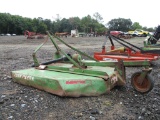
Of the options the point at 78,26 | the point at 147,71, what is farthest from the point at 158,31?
the point at 78,26

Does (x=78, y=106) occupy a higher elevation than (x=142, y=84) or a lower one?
lower

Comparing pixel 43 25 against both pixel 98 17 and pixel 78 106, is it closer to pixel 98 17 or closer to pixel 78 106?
pixel 98 17

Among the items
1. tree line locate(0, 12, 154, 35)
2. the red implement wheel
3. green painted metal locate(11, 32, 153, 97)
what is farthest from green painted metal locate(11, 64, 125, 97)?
tree line locate(0, 12, 154, 35)

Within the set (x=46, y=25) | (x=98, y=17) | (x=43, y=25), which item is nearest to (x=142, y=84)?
(x=43, y=25)

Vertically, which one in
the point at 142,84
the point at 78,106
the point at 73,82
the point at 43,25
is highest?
the point at 43,25

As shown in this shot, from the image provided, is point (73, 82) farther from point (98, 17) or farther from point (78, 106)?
point (98, 17)

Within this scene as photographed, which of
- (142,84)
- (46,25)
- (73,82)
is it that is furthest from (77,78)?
(46,25)

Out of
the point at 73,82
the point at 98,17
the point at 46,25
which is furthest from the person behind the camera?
the point at 98,17

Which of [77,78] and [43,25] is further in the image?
[43,25]

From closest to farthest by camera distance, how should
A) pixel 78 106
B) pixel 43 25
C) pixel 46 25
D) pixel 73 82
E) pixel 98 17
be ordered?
pixel 78 106 → pixel 73 82 → pixel 43 25 → pixel 46 25 → pixel 98 17

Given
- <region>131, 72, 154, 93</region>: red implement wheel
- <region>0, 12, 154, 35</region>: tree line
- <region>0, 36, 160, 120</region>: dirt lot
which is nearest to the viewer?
<region>0, 36, 160, 120</region>: dirt lot

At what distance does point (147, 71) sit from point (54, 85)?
1.48 metres

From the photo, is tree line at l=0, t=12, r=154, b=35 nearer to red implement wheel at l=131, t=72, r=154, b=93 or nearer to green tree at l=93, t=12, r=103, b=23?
green tree at l=93, t=12, r=103, b=23

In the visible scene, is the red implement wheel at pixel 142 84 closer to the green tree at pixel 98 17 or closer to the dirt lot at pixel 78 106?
the dirt lot at pixel 78 106
